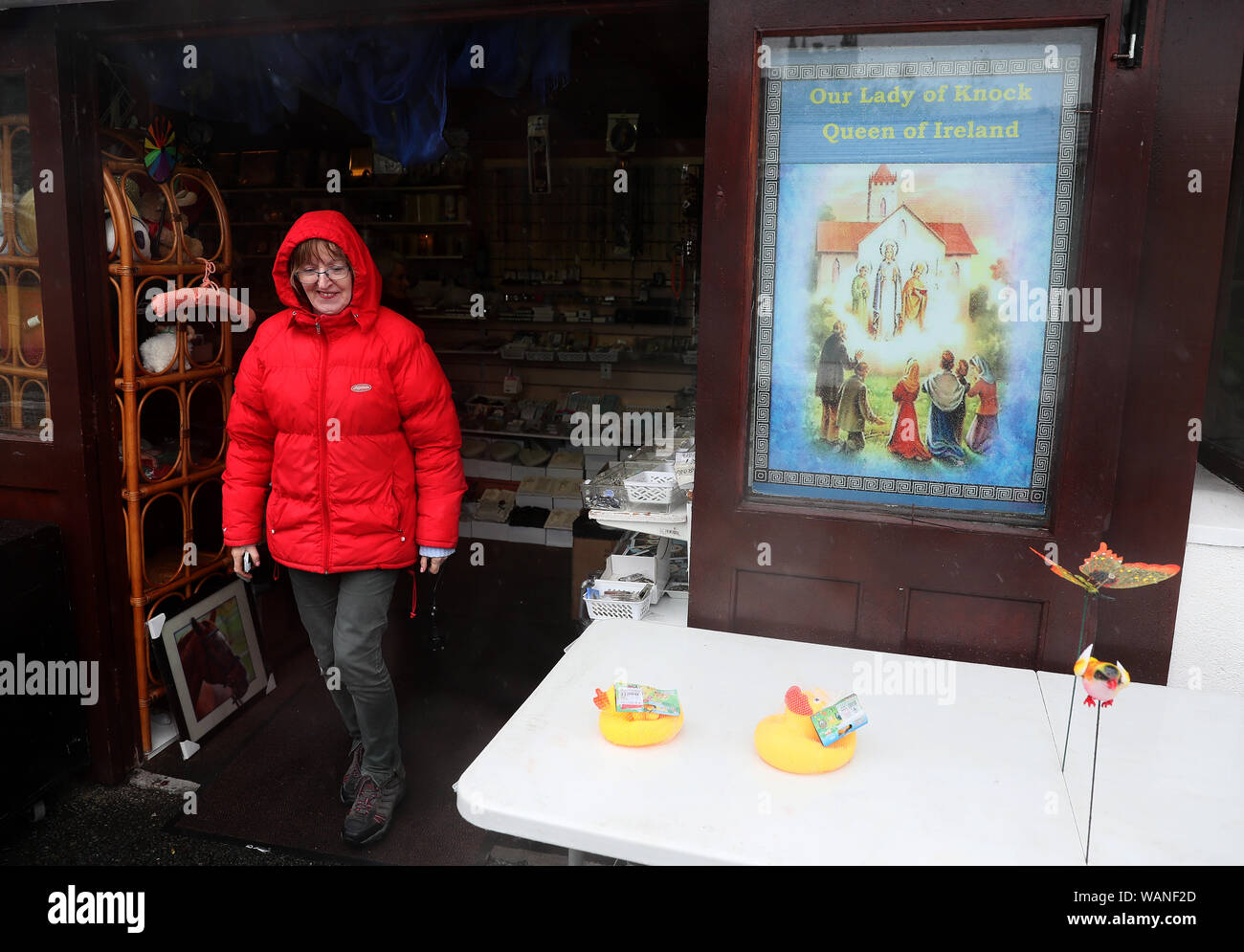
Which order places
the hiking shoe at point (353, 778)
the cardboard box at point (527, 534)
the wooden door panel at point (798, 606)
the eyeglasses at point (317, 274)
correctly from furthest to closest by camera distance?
the cardboard box at point (527, 534) → the hiking shoe at point (353, 778) → the eyeglasses at point (317, 274) → the wooden door panel at point (798, 606)

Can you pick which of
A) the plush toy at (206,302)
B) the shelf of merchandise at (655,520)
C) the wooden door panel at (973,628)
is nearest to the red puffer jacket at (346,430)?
the shelf of merchandise at (655,520)

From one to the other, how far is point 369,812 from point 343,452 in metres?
1.23

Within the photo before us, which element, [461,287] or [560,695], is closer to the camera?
[560,695]

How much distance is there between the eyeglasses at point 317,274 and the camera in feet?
8.80

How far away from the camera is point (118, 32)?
3047mm

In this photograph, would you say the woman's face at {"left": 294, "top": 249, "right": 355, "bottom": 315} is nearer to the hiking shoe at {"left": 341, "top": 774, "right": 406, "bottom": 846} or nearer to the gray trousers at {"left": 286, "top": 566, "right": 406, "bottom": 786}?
the gray trousers at {"left": 286, "top": 566, "right": 406, "bottom": 786}

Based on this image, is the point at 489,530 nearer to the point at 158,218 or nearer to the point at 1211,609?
the point at 158,218

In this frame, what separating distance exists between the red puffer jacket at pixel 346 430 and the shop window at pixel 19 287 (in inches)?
37.5

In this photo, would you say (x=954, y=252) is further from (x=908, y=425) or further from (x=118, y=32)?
(x=118, y=32)

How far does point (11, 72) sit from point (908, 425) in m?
3.12

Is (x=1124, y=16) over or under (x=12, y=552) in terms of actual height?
over

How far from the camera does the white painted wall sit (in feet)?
7.72

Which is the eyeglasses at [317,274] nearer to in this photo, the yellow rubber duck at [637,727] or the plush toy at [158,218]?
the plush toy at [158,218]
